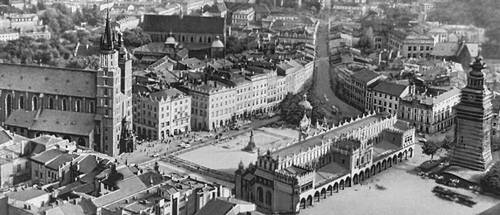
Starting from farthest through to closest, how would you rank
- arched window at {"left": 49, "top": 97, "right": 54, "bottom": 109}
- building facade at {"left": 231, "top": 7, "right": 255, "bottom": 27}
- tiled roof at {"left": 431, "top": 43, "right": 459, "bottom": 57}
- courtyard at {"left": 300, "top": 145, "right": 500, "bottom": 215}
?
building facade at {"left": 231, "top": 7, "right": 255, "bottom": 27}, tiled roof at {"left": 431, "top": 43, "right": 459, "bottom": 57}, arched window at {"left": 49, "top": 97, "right": 54, "bottom": 109}, courtyard at {"left": 300, "top": 145, "right": 500, "bottom": 215}

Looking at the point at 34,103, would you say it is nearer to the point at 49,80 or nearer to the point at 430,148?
the point at 49,80

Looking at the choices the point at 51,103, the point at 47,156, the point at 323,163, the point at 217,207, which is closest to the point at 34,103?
the point at 51,103

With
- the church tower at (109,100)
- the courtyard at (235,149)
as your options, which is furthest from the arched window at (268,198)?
the church tower at (109,100)

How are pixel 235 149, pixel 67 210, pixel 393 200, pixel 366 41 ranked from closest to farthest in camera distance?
pixel 67 210, pixel 393 200, pixel 235 149, pixel 366 41

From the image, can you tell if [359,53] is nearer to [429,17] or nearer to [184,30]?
[429,17]

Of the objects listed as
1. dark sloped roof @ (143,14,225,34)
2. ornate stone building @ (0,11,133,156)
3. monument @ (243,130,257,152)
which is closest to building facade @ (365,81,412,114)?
monument @ (243,130,257,152)

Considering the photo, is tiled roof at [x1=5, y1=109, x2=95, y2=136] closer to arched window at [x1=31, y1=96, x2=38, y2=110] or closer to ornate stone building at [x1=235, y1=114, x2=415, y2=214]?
arched window at [x1=31, y1=96, x2=38, y2=110]

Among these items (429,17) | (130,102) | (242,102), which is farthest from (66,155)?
(429,17)
